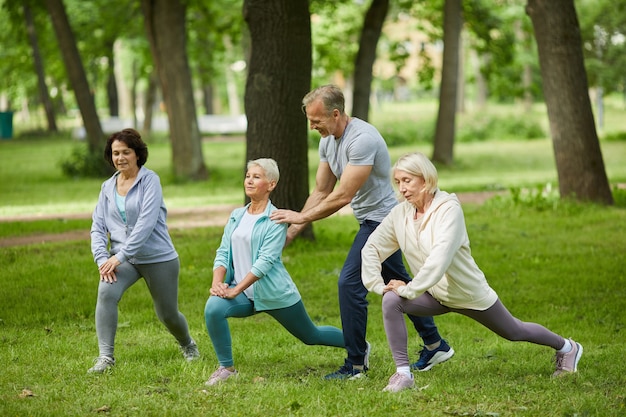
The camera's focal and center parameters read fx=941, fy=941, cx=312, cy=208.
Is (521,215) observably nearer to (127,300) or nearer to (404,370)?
(127,300)

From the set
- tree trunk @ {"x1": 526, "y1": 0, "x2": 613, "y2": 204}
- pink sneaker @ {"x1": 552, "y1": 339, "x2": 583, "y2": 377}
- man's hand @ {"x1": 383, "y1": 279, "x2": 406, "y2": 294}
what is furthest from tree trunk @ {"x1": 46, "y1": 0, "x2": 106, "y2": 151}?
pink sneaker @ {"x1": 552, "y1": 339, "x2": 583, "y2": 377}

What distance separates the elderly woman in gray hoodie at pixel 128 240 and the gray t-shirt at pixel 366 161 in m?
1.26

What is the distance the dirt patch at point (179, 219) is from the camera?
13375 mm

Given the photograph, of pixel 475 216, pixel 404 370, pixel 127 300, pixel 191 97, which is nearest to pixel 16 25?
pixel 191 97

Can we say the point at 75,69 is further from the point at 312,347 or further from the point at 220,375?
the point at 220,375

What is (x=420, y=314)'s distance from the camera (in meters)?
5.92

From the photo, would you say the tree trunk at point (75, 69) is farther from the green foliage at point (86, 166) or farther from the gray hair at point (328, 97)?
the gray hair at point (328, 97)

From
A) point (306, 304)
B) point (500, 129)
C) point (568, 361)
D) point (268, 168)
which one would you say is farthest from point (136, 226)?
point (500, 129)

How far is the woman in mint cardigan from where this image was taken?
6.00 meters

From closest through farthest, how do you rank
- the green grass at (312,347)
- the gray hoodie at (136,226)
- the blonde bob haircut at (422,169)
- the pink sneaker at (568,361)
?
1. the green grass at (312,347)
2. the blonde bob haircut at (422,169)
3. the pink sneaker at (568,361)
4. the gray hoodie at (136,226)

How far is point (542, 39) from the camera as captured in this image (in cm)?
1536

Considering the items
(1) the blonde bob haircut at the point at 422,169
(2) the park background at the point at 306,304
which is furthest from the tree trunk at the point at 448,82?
(1) the blonde bob haircut at the point at 422,169

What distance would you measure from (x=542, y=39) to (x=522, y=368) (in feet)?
31.9

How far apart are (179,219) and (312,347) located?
8.49m
